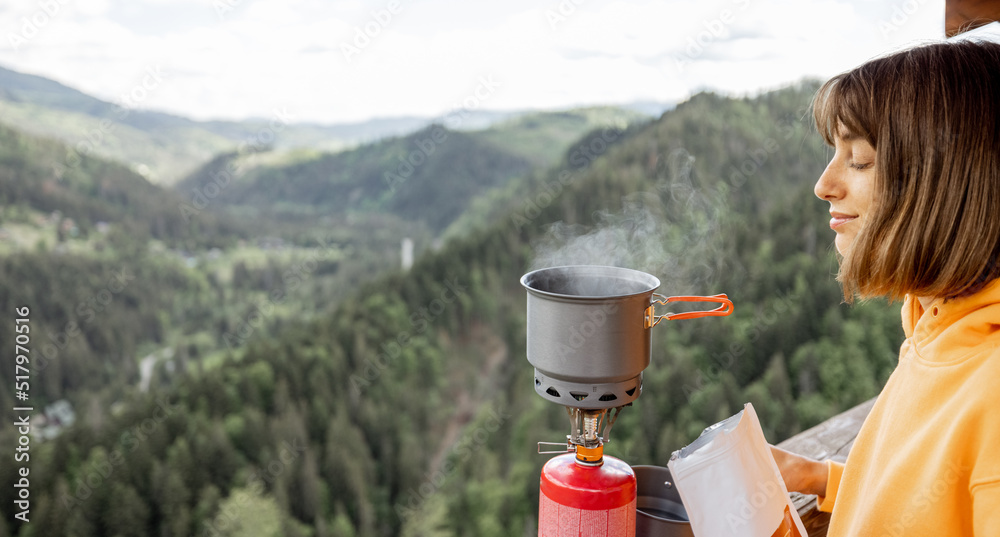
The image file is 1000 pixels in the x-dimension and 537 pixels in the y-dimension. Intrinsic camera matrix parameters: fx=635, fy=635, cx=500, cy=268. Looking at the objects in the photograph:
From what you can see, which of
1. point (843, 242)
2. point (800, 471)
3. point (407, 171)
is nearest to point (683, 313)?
point (843, 242)

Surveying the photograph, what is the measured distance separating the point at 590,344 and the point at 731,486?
316 millimetres

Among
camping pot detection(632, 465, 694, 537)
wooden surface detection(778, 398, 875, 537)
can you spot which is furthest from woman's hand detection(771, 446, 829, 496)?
camping pot detection(632, 465, 694, 537)

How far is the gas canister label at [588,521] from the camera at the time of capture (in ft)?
3.76

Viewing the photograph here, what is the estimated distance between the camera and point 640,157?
1889 centimetres

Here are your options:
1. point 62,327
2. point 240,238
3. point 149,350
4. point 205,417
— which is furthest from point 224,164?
point 205,417

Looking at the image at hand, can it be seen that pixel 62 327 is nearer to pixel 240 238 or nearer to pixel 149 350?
pixel 149 350

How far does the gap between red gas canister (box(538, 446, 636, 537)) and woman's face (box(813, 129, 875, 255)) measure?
1.87ft

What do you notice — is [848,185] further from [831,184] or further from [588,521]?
[588,521]

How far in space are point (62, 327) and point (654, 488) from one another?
29.4 meters

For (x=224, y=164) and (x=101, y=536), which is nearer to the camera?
(x=101, y=536)

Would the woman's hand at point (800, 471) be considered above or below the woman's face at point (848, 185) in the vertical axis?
below

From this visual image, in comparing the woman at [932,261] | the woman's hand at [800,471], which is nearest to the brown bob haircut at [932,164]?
the woman at [932,261]

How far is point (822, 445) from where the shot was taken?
162 centimetres

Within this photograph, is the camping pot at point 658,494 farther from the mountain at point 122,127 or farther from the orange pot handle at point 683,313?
the mountain at point 122,127
